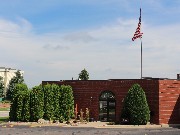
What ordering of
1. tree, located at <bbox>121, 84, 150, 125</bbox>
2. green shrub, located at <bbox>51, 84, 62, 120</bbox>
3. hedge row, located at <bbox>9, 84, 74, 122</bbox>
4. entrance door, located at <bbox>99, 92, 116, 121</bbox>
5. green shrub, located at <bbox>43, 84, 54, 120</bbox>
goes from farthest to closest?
entrance door, located at <bbox>99, 92, 116, 121</bbox> < green shrub, located at <bbox>51, 84, 62, 120</bbox> < green shrub, located at <bbox>43, 84, 54, 120</bbox> < hedge row, located at <bbox>9, 84, 74, 122</bbox> < tree, located at <bbox>121, 84, 150, 125</bbox>

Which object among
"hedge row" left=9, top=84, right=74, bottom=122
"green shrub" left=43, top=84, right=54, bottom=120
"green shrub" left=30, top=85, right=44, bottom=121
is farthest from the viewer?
"green shrub" left=43, top=84, right=54, bottom=120

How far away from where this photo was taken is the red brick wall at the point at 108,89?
37.0 meters

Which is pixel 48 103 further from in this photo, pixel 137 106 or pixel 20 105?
pixel 137 106

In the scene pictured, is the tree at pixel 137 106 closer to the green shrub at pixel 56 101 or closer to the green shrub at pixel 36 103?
the green shrub at pixel 56 101

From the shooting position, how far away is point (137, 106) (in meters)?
35.5

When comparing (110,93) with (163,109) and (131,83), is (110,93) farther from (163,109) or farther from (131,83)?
(163,109)

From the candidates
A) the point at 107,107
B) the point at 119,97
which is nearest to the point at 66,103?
the point at 107,107

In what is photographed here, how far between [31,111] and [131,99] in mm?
11681

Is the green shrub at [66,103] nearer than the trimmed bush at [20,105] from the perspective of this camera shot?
No

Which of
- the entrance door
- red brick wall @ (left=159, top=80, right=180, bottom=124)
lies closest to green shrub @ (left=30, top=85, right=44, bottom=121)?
the entrance door

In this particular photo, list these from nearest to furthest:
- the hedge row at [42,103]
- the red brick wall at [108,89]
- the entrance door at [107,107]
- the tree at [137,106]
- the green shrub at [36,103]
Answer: the tree at [137,106]
the red brick wall at [108,89]
the green shrub at [36,103]
the hedge row at [42,103]
the entrance door at [107,107]

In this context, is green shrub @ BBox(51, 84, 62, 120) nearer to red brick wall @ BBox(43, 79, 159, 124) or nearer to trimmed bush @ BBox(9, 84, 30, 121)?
red brick wall @ BBox(43, 79, 159, 124)

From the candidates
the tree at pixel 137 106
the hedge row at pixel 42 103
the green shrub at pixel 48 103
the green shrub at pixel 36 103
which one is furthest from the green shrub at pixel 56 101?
the tree at pixel 137 106

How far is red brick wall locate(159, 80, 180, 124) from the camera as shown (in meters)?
36.8
